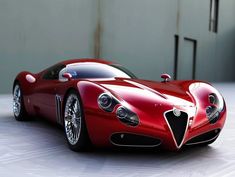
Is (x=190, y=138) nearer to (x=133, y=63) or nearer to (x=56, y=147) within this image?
(x=56, y=147)

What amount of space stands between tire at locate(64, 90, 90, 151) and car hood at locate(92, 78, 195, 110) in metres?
0.33

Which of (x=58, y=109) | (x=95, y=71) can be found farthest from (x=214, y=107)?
(x=58, y=109)

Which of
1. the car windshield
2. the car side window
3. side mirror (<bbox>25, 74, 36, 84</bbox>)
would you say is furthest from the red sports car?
side mirror (<bbox>25, 74, 36, 84</bbox>)

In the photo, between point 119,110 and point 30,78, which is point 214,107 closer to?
point 119,110

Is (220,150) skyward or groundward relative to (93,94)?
groundward

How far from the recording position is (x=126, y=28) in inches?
576

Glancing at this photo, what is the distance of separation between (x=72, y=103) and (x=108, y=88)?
49 cm

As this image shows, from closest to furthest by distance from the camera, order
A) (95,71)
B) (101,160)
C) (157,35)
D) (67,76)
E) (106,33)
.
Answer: (101,160), (67,76), (95,71), (106,33), (157,35)

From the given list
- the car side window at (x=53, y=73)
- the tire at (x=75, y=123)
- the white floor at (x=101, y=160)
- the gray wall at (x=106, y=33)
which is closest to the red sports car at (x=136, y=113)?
the tire at (x=75, y=123)

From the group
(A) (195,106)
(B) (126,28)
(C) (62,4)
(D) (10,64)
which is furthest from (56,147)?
(B) (126,28)

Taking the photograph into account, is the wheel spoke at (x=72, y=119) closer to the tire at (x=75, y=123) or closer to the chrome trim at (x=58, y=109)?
the tire at (x=75, y=123)

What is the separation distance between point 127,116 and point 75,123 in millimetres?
693

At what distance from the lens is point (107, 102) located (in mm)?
3625

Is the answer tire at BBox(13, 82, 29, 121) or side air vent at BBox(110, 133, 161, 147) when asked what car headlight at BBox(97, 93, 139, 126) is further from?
tire at BBox(13, 82, 29, 121)
